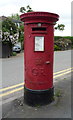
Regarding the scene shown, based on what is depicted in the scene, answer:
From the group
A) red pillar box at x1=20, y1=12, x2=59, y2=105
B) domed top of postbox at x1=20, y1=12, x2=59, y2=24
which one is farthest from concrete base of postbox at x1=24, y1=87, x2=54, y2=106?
domed top of postbox at x1=20, y1=12, x2=59, y2=24

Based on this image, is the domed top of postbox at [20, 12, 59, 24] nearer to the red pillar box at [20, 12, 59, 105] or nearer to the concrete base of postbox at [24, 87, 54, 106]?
the red pillar box at [20, 12, 59, 105]

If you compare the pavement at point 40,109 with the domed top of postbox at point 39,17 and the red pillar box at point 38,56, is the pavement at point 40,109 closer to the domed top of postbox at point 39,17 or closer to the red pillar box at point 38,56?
the red pillar box at point 38,56

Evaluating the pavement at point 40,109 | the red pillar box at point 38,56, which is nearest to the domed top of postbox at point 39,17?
the red pillar box at point 38,56

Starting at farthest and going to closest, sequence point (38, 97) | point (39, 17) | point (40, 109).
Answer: point (38, 97) → point (40, 109) → point (39, 17)

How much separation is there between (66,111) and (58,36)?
2576cm

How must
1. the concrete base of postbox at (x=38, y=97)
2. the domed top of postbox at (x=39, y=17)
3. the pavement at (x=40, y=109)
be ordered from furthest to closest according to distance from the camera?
the concrete base of postbox at (x=38, y=97) < the domed top of postbox at (x=39, y=17) < the pavement at (x=40, y=109)

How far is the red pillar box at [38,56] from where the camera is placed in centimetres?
346

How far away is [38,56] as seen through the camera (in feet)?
11.6

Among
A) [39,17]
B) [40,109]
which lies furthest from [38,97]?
[39,17]

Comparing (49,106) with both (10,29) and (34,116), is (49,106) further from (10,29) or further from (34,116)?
(10,29)

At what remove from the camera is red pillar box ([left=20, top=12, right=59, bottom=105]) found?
346 centimetres

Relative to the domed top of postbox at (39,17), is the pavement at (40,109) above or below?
below

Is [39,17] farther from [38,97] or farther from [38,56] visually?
[38,97]

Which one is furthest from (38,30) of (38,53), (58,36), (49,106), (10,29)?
(58,36)
